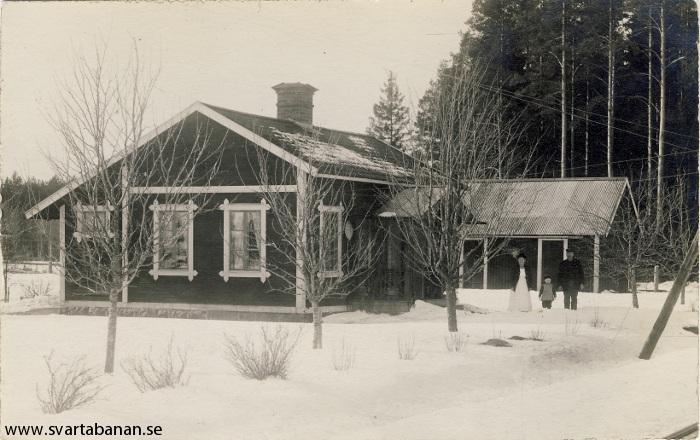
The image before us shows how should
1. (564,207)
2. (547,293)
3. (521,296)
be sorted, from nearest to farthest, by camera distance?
(521,296), (547,293), (564,207)

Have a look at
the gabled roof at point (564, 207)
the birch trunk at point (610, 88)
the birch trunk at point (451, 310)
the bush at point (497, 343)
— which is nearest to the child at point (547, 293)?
the gabled roof at point (564, 207)

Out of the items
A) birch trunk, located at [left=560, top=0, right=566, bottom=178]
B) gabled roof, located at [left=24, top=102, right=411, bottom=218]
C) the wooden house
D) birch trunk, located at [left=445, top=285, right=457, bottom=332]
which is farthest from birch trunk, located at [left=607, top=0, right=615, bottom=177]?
birch trunk, located at [left=445, top=285, right=457, bottom=332]

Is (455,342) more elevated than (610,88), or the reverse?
(610,88)

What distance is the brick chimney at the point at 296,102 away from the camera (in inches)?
891

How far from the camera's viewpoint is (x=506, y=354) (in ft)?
43.3

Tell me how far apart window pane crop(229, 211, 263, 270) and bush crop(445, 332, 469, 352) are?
5640mm

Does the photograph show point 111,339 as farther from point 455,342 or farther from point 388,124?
point 388,124

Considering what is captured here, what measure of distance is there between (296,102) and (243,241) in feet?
18.8

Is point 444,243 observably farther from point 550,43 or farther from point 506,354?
point 550,43

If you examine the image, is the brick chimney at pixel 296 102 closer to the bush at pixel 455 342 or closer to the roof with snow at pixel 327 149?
the roof with snow at pixel 327 149

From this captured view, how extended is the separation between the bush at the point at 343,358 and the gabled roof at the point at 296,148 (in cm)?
454

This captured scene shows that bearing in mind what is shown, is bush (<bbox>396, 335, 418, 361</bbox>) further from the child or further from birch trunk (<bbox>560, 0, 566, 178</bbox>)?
birch trunk (<bbox>560, 0, 566, 178</bbox>)

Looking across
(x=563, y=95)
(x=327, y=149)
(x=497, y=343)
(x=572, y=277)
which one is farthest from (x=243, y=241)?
(x=563, y=95)

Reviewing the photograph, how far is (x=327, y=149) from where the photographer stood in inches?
762
